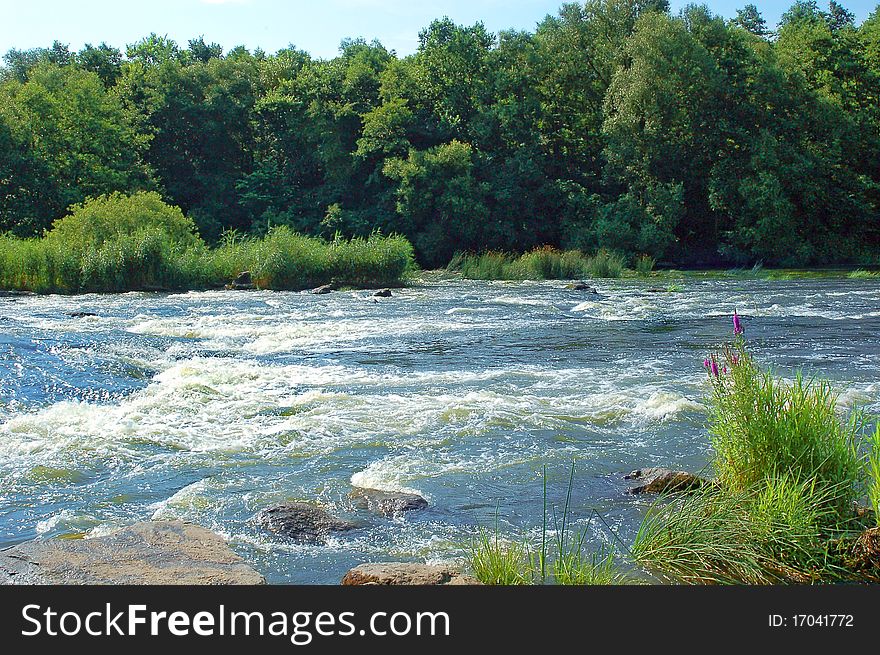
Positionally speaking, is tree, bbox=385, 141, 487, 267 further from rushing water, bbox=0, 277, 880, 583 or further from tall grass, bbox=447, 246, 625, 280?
rushing water, bbox=0, 277, 880, 583

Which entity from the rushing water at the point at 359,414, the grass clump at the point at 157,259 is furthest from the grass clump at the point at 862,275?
the grass clump at the point at 157,259

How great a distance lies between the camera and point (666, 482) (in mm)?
6738

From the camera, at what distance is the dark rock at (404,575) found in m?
4.70

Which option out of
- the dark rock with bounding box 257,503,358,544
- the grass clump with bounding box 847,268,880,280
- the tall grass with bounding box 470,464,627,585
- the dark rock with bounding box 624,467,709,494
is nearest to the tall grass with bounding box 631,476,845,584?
the tall grass with bounding box 470,464,627,585

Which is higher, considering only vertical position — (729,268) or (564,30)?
(564,30)

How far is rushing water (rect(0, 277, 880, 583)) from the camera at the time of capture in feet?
21.2

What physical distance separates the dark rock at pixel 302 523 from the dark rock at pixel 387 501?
0.35 m

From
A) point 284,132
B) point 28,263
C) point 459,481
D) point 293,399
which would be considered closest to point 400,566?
point 459,481

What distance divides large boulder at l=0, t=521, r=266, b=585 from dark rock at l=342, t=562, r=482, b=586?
57cm

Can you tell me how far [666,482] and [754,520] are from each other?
163 centimetres

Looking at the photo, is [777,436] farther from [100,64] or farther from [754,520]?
[100,64]

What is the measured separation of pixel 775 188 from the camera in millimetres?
39844

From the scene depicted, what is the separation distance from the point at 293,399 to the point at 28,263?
67.0 feet

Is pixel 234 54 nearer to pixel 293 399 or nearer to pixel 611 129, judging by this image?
pixel 611 129
